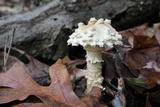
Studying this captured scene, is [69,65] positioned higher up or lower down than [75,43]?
lower down

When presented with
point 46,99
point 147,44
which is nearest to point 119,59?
point 147,44

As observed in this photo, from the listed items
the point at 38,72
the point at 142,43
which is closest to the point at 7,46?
the point at 38,72

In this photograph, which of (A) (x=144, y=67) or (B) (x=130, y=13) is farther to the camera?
(B) (x=130, y=13)

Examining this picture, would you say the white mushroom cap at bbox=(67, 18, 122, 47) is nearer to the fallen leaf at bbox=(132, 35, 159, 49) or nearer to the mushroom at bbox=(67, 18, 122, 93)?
the mushroom at bbox=(67, 18, 122, 93)

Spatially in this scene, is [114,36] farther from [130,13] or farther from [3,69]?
[130,13]

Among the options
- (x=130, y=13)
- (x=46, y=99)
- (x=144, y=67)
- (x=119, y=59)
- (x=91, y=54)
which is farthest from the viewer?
(x=130, y=13)

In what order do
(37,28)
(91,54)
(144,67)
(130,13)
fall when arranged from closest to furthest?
(91,54), (144,67), (37,28), (130,13)

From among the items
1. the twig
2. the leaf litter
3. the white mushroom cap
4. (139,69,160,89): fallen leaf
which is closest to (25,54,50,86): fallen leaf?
the leaf litter
